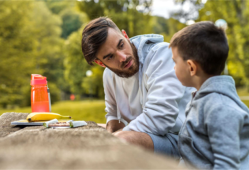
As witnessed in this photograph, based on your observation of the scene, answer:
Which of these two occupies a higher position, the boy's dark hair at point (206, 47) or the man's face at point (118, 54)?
the boy's dark hair at point (206, 47)

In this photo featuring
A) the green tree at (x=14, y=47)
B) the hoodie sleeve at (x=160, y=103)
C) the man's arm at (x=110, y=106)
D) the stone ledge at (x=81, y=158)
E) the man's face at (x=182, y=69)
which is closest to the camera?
the stone ledge at (x=81, y=158)

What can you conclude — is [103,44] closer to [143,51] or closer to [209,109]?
[143,51]

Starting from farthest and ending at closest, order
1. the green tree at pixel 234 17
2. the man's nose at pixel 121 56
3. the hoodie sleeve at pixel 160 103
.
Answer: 1. the green tree at pixel 234 17
2. the man's nose at pixel 121 56
3. the hoodie sleeve at pixel 160 103

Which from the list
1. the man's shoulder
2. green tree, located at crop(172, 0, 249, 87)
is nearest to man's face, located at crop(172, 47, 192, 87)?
the man's shoulder

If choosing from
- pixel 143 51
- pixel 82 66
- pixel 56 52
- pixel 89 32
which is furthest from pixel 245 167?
pixel 56 52

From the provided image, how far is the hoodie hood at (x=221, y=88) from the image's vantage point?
1138mm

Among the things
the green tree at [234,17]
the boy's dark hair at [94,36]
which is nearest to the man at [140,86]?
the boy's dark hair at [94,36]

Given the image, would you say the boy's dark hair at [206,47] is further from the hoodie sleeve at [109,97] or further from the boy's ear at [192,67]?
the hoodie sleeve at [109,97]

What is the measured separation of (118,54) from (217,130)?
1031 mm

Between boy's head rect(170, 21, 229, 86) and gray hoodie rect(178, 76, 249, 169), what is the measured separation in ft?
0.24

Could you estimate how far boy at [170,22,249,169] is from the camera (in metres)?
1.02

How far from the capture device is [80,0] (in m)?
12.0

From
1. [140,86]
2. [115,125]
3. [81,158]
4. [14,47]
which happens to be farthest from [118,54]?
[14,47]

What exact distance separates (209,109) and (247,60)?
44.3 ft
